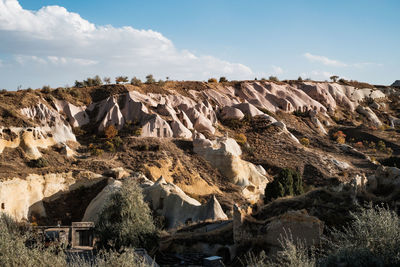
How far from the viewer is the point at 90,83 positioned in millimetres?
67000

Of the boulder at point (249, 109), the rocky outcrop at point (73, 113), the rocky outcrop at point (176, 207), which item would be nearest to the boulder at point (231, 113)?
the boulder at point (249, 109)

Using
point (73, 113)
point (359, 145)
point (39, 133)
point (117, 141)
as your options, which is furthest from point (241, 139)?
point (39, 133)

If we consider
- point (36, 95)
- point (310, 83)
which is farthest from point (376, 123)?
point (36, 95)

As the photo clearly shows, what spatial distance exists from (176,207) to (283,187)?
9.32 meters

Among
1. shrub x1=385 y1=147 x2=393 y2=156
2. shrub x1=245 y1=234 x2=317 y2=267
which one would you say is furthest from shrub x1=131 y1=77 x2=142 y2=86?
shrub x1=245 y1=234 x2=317 y2=267

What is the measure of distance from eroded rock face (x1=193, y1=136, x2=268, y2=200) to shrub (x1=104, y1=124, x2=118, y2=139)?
30.2ft

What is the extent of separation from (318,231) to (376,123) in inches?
2444

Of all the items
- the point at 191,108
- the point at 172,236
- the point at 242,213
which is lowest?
the point at 172,236

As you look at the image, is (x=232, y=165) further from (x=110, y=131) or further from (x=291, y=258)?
(x=291, y=258)

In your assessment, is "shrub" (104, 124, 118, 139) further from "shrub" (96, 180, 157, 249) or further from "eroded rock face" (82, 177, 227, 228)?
"shrub" (96, 180, 157, 249)

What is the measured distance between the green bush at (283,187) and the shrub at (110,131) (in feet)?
67.7

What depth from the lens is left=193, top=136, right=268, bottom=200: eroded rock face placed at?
49844 millimetres

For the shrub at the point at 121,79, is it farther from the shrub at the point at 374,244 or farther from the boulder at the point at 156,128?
the shrub at the point at 374,244

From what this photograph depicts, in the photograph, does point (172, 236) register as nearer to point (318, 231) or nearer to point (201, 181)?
point (318, 231)
